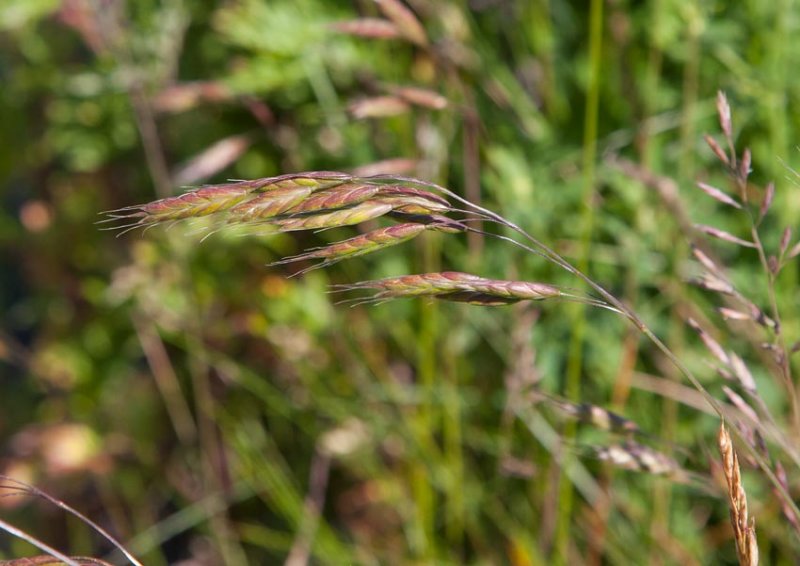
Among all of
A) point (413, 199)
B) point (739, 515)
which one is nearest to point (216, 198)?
point (413, 199)

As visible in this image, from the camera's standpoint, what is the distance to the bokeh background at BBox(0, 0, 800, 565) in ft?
5.23

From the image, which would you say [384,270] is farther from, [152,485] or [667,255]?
[152,485]

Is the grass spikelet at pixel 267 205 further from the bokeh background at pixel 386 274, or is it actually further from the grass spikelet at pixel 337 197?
the bokeh background at pixel 386 274

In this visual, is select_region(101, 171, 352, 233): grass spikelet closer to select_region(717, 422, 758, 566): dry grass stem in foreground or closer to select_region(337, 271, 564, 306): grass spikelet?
select_region(337, 271, 564, 306): grass spikelet

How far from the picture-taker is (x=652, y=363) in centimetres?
180

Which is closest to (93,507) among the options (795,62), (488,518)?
(488,518)

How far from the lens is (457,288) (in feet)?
2.68

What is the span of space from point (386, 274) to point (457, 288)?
109 cm

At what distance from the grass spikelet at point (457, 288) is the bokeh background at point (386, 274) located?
325 millimetres

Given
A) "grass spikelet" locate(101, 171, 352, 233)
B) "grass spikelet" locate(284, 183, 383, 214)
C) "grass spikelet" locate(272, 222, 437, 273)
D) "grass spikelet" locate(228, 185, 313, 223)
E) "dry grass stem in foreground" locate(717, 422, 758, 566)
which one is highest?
"grass spikelet" locate(101, 171, 352, 233)

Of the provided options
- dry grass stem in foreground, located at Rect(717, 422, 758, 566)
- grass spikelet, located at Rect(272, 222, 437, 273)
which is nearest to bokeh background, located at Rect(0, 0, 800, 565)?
dry grass stem in foreground, located at Rect(717, 422, 758, 566)

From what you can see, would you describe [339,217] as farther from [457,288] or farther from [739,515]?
[739,515]

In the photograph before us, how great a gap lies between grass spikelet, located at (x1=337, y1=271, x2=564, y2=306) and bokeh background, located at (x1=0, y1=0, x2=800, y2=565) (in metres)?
0.32

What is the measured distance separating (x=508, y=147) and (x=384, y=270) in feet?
1.08
